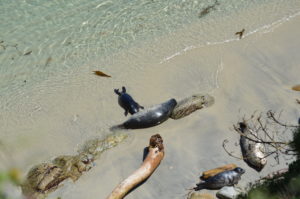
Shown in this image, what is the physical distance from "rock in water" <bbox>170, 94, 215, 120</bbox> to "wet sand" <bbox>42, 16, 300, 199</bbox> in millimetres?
97

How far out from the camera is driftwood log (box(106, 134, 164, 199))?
6.09 metres

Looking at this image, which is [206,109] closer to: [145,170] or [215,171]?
[215,171]

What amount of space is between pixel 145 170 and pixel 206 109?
1706 mm

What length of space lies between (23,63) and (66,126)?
252 centimetres

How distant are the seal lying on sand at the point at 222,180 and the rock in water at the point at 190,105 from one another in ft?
4.88

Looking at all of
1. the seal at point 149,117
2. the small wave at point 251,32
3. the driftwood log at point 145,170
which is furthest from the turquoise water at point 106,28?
the driftwood log at point 145,170

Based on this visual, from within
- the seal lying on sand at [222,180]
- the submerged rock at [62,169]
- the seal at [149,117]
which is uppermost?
the seal at [149,117]

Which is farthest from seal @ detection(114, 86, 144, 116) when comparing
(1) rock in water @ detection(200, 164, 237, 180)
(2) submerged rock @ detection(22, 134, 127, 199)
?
(1) rock in water @ detection(200, 164, 237, 180)

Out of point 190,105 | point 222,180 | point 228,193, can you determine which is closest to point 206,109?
point 190,105

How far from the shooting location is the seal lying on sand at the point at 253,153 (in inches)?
245

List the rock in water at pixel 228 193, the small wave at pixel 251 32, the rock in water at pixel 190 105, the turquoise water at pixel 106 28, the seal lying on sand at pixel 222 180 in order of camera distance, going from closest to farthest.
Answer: the rock in water at pixel 228 193 → the seal lying on sand at pixel 222 180 → the rock in water at pixel 190 105 → the small wave at pixel 251 32 → the turquoise water at pixel 106 28

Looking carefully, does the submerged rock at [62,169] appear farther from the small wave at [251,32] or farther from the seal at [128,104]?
the small wave at [251,32]

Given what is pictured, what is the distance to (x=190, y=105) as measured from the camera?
23.9 ft

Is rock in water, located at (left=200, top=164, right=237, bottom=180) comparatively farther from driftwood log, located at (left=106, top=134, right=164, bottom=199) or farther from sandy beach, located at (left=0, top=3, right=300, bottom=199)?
driftwood log, located at (left=106, top=134, right=164, bottom=199)
